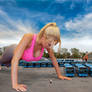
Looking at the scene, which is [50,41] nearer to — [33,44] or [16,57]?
[33,44]

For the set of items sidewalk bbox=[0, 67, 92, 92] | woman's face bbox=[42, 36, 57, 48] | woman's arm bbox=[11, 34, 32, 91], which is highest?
woman's face bbox=[42, 36, 57, 48]

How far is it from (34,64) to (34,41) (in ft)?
19.9

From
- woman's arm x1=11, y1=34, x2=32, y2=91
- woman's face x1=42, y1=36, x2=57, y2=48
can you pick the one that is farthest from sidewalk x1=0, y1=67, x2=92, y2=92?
woman's face x1=42, y1=36, x2=57, y2=48

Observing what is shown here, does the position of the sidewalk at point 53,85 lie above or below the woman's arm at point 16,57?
below

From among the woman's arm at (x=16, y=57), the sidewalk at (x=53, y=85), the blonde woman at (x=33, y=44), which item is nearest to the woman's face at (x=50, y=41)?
the blonde woman at (x=33, y=44)

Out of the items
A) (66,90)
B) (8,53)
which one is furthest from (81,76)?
(8,53)

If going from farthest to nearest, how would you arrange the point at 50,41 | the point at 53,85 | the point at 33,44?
1. the point at 33,44
2. the point at 53,85
3. the point at 50,41

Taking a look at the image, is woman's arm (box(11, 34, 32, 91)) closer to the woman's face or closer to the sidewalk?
the sidewalk

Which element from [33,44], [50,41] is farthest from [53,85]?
[33,44]

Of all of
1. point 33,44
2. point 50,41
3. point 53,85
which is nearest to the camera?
point 50,41

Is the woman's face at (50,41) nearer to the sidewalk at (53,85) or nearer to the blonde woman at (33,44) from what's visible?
the blonde woman at (33,44)

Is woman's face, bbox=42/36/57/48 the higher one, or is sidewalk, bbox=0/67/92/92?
woman's face, bbox=42/36/57/48

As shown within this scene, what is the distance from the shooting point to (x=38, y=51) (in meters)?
3.44

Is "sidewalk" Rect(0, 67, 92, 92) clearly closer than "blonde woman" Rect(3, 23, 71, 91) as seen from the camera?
Yes
